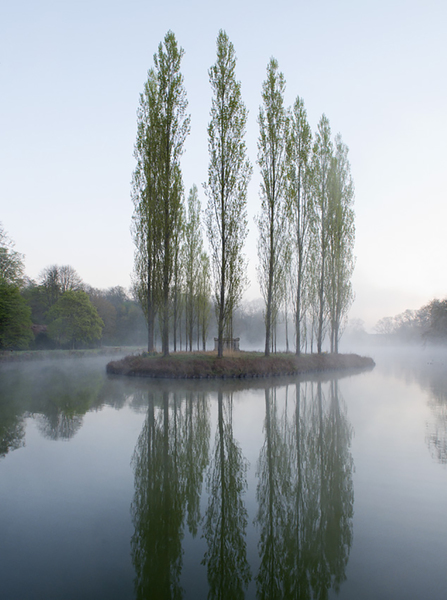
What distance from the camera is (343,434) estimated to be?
618 centimetres

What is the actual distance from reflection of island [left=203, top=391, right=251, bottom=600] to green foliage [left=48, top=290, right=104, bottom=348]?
31.2 metres

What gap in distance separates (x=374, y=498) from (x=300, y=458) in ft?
4.29

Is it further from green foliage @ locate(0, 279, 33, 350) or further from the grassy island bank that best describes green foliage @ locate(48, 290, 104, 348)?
the grassy island bank

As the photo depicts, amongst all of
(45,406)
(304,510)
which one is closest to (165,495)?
(304,510)

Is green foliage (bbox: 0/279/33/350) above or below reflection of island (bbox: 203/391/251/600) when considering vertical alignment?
above

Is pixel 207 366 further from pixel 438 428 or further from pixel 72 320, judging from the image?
pixel 72 320

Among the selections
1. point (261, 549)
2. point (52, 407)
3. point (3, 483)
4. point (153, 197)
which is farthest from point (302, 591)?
point (153, 197)

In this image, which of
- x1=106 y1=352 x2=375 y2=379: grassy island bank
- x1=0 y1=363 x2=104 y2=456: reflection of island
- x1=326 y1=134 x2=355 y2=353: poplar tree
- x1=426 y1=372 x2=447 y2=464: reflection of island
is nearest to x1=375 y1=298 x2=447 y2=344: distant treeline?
x1=326 y1=134 x2=355 y2=353: poplar tree

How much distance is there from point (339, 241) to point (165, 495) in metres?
21.3

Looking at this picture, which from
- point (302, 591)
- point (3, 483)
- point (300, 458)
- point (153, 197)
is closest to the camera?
point (302, 591)

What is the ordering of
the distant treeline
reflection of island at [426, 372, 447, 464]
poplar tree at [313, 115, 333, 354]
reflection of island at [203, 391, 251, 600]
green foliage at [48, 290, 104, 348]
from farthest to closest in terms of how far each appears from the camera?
1. the distant treeline
2. green foliage at [48, 290, 104, 348]
3. poplar tree at [313, 115, 333, 354]
4. reflection of island at [426, 372, 447, 464]
5. reflection of island at [203, 391, 251, 600]

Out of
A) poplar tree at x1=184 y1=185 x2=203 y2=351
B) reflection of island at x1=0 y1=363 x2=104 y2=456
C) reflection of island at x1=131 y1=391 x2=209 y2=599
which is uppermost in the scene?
poplar tree at x1=184 y1=185 x2=203 y2=351

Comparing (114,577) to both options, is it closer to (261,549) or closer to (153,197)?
(261,549)

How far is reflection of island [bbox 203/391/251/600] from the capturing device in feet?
7.83
